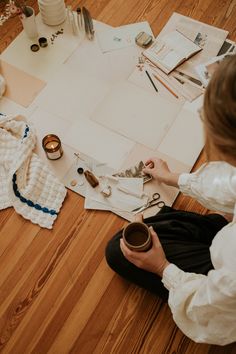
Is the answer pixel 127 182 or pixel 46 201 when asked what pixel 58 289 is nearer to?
pixel 46 201

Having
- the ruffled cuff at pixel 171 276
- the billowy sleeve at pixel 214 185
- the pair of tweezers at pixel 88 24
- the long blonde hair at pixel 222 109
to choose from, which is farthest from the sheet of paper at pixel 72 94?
the long blonde hair at pixel 222 109

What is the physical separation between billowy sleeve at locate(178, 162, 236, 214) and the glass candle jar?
0.55 meters

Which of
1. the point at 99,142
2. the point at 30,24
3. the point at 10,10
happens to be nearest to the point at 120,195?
the point at 99,142

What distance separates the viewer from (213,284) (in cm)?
95

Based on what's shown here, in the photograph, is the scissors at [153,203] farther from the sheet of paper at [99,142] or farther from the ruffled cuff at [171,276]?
the ruffled cuff at [171,276]

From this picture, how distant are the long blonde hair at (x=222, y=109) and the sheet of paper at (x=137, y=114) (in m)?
0.84

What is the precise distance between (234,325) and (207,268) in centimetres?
22

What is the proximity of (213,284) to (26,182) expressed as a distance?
91 centimetres

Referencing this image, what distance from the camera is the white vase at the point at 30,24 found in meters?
1.90

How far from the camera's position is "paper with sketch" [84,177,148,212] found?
61.9 inches

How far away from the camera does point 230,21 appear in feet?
6.66

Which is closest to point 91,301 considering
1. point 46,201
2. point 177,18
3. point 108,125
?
point 46,201

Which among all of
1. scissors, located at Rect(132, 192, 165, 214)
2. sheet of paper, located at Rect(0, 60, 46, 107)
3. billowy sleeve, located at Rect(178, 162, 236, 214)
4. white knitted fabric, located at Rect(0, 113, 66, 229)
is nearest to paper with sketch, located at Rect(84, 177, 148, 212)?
scissors, located at Rect(132, 192, 165, 214)

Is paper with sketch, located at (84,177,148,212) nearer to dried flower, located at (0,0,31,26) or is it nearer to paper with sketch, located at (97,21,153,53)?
paper with sketch, located at (97,21,153,53)
